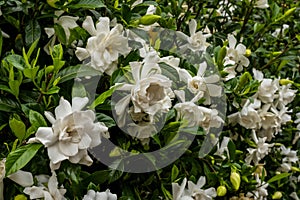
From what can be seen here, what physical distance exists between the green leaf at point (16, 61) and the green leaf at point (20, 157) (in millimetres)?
191

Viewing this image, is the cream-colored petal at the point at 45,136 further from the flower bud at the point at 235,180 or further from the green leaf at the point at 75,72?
the flower bud at the point at 235,180

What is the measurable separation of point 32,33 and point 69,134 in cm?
35

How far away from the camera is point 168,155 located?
1.16m

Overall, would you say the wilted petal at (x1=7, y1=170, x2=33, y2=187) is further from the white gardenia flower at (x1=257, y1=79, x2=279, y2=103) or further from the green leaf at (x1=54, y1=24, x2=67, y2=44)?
the white gardenia flower at (x1=257, y1=79, x2=279, y2=103)

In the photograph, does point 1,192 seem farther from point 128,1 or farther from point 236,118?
point 236,118

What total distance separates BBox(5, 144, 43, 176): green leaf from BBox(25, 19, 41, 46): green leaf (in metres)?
0.33

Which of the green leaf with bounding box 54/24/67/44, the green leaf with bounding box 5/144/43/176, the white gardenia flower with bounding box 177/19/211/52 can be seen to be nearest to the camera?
the green leaf with bounding box 5/144/43/176

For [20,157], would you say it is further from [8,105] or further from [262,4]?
[262,4]

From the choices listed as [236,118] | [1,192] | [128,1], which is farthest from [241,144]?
[1,192]

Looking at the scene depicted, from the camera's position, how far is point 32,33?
114 centimetres

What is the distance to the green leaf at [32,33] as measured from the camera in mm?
1137

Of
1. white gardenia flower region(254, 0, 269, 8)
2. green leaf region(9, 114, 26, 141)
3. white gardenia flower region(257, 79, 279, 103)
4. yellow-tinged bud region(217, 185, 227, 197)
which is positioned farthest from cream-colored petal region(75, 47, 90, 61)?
white gardenia flower region(254, 0, 269, 8)

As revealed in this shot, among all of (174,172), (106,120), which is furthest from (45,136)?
(174,172)

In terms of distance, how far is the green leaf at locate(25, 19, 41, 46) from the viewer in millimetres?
1137
